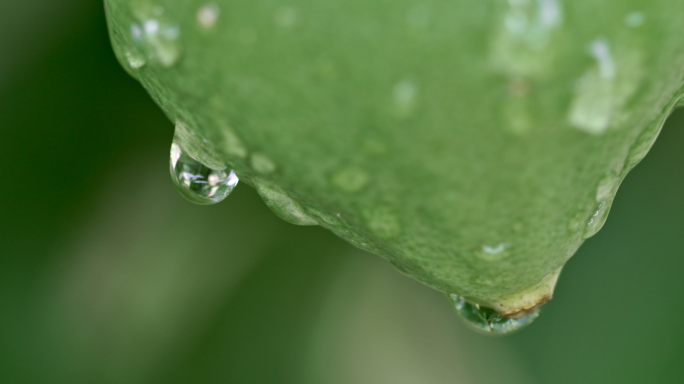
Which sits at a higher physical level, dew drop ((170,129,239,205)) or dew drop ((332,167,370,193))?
dew drop ((332,167,370,193))

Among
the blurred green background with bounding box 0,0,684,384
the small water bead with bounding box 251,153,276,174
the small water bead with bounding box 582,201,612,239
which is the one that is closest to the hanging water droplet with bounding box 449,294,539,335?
the small water bead with bounding box 582,201,612,239

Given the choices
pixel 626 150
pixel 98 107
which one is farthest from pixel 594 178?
pixel 98 107

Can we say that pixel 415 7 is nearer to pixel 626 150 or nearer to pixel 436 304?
pixel 626 150

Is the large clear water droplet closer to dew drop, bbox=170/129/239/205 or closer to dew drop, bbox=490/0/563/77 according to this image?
dew drop, bbox=170/129/239/205

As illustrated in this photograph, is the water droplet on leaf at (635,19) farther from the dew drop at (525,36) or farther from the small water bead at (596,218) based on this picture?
the small water bead at (596,218)

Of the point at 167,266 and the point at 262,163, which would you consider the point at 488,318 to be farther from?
the point at 167,266

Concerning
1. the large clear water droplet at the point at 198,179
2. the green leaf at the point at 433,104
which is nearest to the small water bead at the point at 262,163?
the green leaf at the point at 433,104
